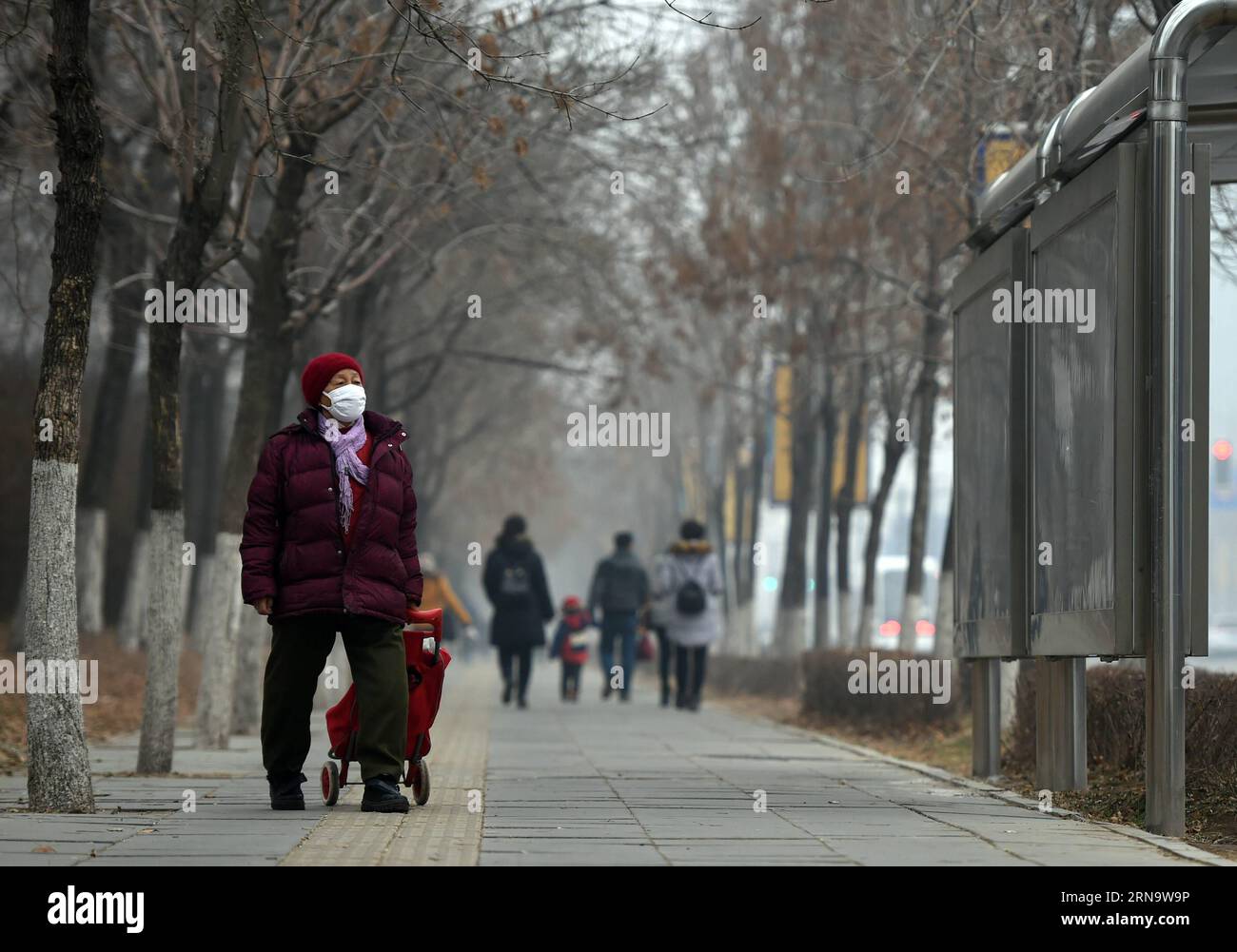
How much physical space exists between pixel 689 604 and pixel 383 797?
494 inches

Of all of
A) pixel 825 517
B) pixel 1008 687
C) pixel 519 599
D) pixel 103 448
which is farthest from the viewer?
pixel 825 517

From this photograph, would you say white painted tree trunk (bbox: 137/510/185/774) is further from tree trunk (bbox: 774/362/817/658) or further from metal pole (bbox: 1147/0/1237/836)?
tree trunk (bbox: 774/362/817/658)

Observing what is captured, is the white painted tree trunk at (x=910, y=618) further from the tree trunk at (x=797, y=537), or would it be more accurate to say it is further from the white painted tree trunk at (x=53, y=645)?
the white painted tree trunk at (x=53, y=645)

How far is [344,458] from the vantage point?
873 centimetres

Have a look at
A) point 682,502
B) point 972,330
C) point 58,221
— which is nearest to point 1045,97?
point 972,330

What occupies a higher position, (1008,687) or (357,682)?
(357,682)

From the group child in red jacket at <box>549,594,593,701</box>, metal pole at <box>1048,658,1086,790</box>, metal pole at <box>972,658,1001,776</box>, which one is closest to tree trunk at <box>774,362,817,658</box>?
child in red jacket at <box>549,594,593,701</box>

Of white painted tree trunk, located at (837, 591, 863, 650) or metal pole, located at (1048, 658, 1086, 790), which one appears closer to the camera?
metal pole, located at (1048, 658, 1086, 790)

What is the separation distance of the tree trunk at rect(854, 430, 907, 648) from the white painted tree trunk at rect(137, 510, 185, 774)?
14250 mm

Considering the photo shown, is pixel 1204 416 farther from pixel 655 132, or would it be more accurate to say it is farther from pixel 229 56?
pixel 655 132

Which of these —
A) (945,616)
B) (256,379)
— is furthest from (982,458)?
(945,616)

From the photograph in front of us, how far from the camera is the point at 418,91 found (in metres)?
16.1

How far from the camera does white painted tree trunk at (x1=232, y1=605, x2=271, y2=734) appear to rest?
16.7 meters

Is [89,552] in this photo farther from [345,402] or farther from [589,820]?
[589,820]
